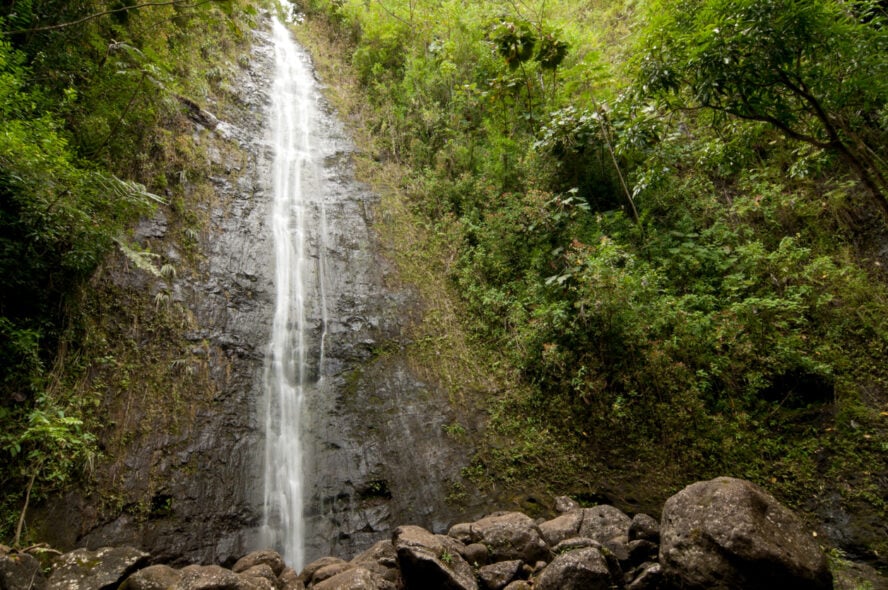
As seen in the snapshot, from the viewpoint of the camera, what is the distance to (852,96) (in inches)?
186

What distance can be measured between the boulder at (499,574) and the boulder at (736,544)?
152cm

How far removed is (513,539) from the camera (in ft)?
17.0

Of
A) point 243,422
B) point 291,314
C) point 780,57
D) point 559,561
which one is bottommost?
point 243,422

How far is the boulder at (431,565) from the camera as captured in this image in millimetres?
4512

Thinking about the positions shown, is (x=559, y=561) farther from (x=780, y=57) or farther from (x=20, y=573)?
(x=780, y=57)

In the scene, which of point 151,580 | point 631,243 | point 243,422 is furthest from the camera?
point 631,243

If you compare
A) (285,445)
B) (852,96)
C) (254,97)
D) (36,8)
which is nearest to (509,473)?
(285,445)

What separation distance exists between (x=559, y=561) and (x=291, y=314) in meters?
6.37

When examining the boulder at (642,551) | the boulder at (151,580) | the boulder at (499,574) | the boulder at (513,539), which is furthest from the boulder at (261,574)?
the boulder at (642,551)

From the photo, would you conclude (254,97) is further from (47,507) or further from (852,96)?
(852,96)

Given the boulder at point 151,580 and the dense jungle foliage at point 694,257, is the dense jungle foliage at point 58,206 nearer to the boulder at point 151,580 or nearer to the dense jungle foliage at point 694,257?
the boulder at point 151,580

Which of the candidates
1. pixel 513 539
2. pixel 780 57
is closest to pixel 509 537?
pixel 513 539

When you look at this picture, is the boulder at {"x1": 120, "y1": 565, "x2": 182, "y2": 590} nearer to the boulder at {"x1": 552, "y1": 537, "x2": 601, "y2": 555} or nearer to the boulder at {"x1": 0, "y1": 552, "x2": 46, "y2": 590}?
the boulder at {"x1": 0, "y1": 552, "x2": 46, "y2": 590}

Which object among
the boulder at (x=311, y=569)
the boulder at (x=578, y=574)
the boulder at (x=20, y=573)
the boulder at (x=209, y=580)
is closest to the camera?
the boulder at (x=20, y=573)
